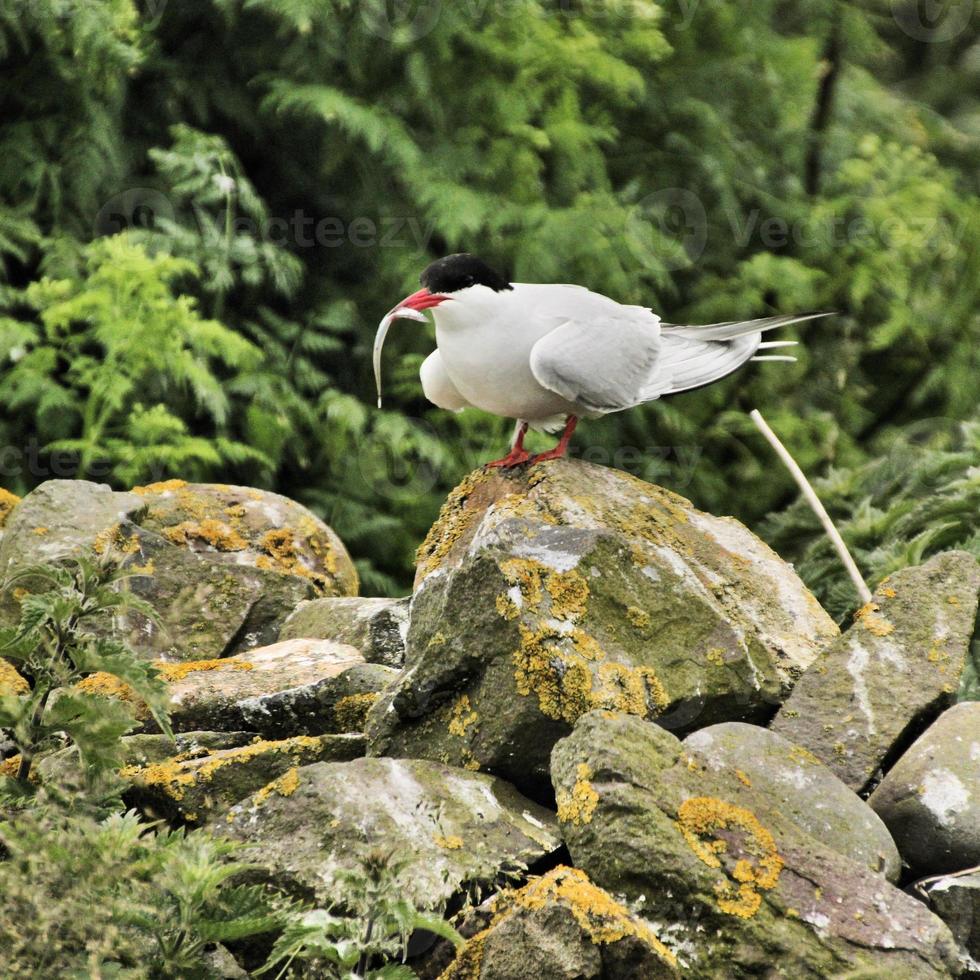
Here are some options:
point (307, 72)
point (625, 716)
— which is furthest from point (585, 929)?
point (307, 72)

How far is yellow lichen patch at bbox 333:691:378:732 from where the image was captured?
4.29m

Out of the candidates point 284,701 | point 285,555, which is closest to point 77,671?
point 284,701

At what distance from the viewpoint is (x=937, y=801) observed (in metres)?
3.55

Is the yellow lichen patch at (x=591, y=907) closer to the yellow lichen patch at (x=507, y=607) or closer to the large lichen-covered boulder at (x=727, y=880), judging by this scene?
the large lichen-covered boulder at (x=727, y=880)

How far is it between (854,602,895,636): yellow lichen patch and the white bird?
3.05 feet

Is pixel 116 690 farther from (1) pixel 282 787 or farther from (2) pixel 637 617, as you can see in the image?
(2) pixel 637 617

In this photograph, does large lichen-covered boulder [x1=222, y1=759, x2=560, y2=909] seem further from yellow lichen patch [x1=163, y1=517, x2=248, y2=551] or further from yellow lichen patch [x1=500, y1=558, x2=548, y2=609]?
yellow lichen patch [x1=163, y1=517, x2=248, y2=551]

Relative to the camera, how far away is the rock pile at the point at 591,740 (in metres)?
3.11

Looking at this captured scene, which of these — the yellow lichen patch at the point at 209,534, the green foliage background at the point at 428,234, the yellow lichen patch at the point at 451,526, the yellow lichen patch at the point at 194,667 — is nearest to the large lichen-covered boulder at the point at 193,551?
the yellow lichen patch at the point at 209,534

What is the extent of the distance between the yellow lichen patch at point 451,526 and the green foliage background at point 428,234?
86.1 inches

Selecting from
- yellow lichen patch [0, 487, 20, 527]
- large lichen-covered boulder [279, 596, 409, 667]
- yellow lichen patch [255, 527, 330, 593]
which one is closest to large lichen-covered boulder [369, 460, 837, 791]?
large lichen-covered boulder [279, 596, 409, 667]

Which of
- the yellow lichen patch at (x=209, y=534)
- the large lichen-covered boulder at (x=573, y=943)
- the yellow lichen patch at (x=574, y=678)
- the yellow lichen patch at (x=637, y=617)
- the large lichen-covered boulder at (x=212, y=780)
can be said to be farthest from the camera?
the yellow lichen patch at (x=209, y=534)

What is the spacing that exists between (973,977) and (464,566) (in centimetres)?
168

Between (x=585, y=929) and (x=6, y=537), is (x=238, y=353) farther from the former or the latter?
(x=585, y=929)
